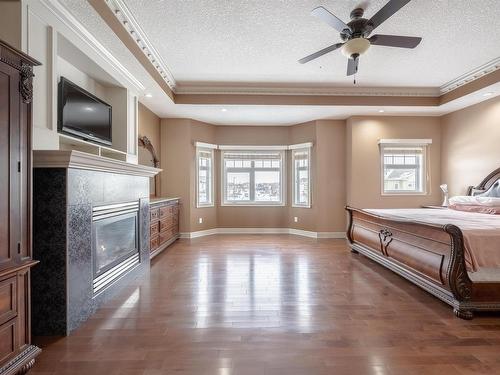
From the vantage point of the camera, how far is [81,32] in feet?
8.55

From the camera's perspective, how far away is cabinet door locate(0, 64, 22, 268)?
4.96 feet

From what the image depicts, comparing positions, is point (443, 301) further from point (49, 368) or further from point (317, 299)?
point (49, 368)

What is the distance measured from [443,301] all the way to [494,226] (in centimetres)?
85

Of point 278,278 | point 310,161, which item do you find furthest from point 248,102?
point 278,278

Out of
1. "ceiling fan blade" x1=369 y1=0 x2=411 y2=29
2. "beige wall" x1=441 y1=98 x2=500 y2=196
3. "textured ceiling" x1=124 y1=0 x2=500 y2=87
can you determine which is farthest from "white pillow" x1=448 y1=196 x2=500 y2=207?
"ceiling fan blade" x1=369 y1=0 x2=411 y2=29

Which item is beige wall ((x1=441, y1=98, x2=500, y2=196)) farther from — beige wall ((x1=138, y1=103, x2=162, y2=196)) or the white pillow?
beige wall ((x1=138, y1=103, x2=162, y2=196))

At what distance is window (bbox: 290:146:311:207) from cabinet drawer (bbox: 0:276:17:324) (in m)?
5.43

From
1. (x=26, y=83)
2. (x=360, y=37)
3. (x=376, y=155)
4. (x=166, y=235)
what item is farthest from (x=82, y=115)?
(x=376, y=155)

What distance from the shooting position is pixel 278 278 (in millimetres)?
3402

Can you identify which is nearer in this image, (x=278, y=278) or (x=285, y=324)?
(x=285, y=324)

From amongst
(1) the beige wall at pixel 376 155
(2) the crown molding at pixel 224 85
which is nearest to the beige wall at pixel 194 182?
(2) the crown molding at pixel 224 85

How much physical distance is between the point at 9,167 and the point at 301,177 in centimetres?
563

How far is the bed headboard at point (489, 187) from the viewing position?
434 centimetres

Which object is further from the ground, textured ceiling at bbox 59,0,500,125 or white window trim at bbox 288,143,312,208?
textured ceiling at bbox 59,0,500,125
